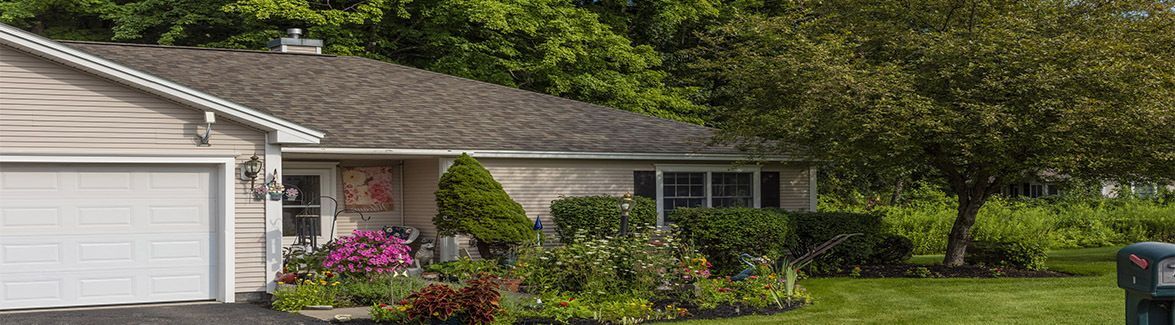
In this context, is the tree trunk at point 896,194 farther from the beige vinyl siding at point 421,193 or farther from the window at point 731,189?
the beige vinyl siding at point 421,193

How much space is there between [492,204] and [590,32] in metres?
14.9

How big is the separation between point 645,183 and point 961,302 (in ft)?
21.5

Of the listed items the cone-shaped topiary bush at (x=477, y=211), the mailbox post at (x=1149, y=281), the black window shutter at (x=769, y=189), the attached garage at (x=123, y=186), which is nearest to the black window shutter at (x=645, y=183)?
the black window shutter at (x=769, y=189)

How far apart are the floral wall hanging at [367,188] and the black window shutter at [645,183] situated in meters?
3.99

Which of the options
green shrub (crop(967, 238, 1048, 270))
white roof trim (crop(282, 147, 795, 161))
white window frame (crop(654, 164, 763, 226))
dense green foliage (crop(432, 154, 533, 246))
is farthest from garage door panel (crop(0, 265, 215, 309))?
green shrub (crop(967, 238, 1048, 270))

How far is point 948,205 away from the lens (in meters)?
30.2

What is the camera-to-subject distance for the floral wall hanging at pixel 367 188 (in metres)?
17.8

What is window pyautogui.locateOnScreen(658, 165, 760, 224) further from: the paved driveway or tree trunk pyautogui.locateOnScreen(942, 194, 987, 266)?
the paved driveway

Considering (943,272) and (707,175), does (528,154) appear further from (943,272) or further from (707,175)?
(943,272)

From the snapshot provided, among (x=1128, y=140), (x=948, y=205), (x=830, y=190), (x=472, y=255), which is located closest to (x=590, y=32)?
(x=830, y=190)

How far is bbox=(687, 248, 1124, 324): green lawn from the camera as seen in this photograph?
1224cm

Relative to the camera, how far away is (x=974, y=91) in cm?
1577

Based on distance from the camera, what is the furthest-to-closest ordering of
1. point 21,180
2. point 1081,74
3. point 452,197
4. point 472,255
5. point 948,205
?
point 948,205
point 472,255
point 452,197
point 1081,74
point 21,180

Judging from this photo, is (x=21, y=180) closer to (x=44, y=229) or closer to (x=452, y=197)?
(x=44, y=229)
